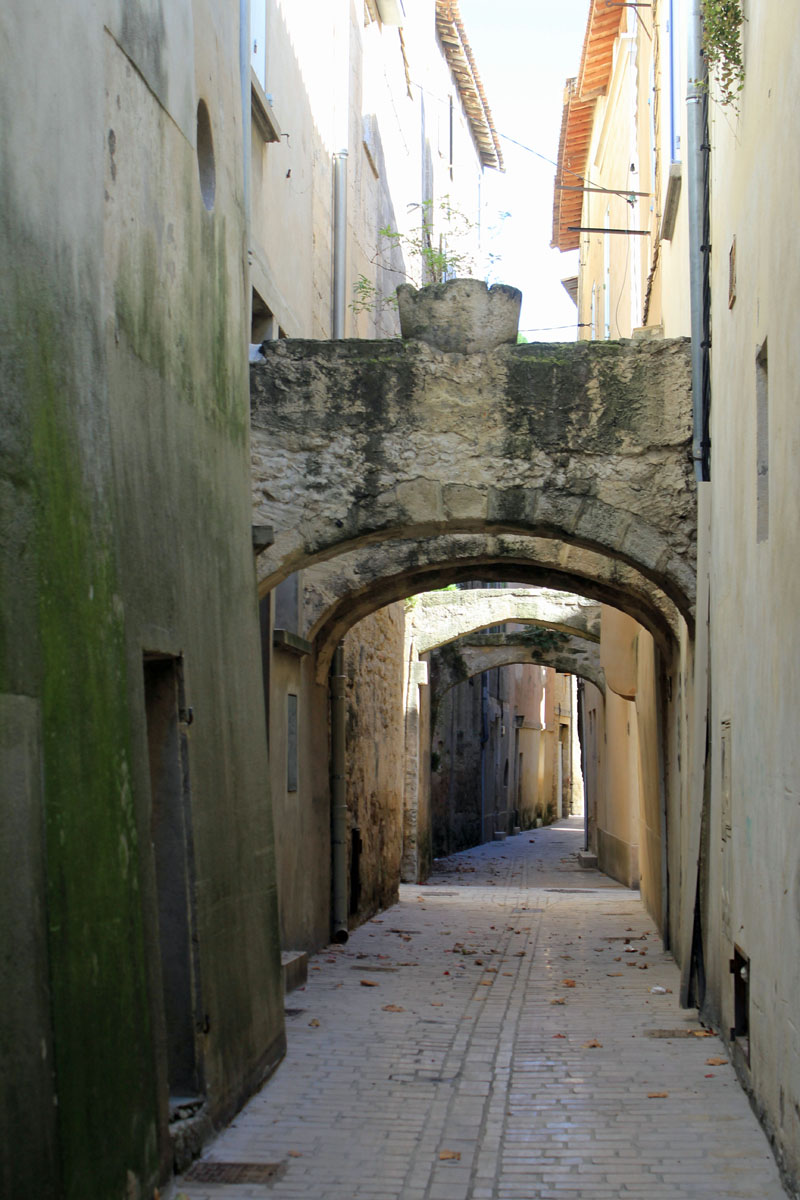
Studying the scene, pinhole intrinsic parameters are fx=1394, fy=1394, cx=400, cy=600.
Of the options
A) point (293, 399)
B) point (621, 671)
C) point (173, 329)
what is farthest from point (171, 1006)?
point (621, 671)

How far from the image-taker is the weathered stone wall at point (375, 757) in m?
12.8

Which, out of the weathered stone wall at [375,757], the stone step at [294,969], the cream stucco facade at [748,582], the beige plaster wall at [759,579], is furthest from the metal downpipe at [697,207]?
the weathered stone wall at [375,757]

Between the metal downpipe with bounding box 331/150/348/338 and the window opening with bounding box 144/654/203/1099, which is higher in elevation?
the metal downpipe with bounding box 331/150/348/338

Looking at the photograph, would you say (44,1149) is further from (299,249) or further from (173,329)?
(299,249)

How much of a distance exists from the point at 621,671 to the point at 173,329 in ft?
30.3

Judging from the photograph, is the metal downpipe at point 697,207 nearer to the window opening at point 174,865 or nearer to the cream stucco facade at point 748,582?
the cream stucco facade at point 748,582

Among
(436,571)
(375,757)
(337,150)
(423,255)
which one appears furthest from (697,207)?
(375,757)

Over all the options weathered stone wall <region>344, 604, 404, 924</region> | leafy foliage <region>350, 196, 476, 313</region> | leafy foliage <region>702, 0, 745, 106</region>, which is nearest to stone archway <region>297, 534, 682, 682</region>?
weathered stone wall <region>344, 604, 404, 924</region>

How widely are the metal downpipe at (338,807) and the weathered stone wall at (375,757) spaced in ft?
2.34

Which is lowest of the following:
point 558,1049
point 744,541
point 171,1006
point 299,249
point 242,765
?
point 558,1049

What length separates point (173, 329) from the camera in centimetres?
544

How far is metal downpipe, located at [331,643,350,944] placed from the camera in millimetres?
11562

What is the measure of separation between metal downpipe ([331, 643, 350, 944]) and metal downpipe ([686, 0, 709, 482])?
4810mm

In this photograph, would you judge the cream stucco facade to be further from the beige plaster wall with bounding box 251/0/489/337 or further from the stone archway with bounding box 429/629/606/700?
the stone archway with bounding box 429/629/606/700
